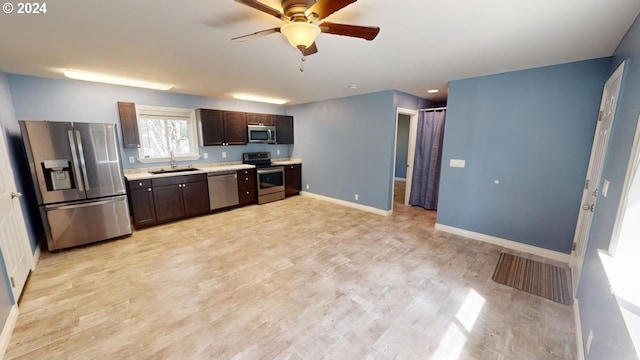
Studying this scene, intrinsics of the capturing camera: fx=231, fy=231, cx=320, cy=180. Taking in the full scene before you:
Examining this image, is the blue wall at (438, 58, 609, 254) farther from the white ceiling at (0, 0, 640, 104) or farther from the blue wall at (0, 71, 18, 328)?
the blue wall at (0, 71, 18, 328)

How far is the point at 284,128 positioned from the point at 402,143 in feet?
14.3

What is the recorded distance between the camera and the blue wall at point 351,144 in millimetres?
4465

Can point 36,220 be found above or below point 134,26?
below

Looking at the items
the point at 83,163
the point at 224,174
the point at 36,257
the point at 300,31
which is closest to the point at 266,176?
the point at 224,174

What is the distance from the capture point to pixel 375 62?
109 inches

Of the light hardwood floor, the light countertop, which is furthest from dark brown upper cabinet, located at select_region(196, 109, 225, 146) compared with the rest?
the light hardwood floor

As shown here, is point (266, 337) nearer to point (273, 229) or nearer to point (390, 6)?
point (273, 229)

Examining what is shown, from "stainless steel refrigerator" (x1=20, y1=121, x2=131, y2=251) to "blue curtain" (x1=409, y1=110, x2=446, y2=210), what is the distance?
5.43 meters

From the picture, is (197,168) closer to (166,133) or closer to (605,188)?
(166,133)

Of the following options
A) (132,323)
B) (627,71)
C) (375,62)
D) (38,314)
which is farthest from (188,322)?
(627,71)

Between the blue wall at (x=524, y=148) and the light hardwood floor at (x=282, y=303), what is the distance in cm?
58

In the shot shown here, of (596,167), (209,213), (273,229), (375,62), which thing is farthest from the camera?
(209,213)

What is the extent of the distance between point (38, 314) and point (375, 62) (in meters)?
4.15

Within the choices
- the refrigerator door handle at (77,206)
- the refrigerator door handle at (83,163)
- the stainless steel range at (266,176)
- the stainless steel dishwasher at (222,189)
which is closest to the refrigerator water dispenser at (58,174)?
the refrigerator door handle at (83,163)
